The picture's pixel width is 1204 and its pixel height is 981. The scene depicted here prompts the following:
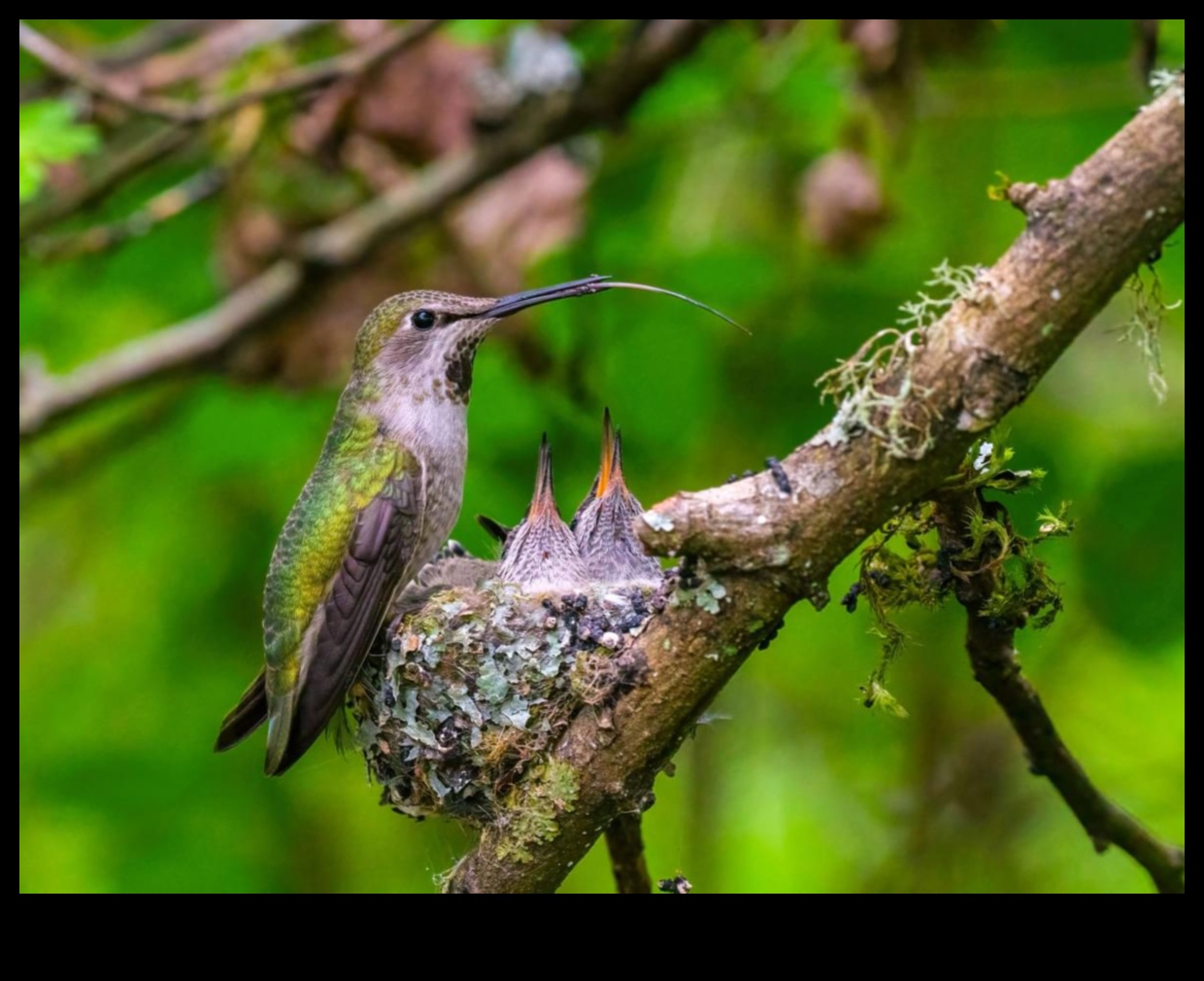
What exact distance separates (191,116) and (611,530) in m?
2.18

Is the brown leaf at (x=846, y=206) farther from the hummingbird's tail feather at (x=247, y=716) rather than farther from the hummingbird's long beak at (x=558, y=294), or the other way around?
the hummingbird's tail feather at (x=247, y=716)

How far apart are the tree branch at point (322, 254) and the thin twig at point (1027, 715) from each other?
3040 millimetres

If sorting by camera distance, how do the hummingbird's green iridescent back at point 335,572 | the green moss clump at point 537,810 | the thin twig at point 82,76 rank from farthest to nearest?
→ the thin twig at point 82,76, the hummingbird's green iridescent back at point 335,572, the green moss clump at point 537,810

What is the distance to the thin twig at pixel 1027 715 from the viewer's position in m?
2.35

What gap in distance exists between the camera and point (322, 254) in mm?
5234

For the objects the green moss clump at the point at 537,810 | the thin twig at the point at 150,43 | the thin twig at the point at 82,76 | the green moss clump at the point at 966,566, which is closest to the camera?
the green moss clump at the point at 966,566

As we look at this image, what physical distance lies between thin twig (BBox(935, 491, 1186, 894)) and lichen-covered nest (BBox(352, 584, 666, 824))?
0.80 m

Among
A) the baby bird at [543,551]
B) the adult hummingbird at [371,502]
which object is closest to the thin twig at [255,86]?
the adult hummingbird at [371,502]

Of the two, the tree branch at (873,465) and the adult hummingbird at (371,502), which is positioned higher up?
the adult hummingbird at (371,502)

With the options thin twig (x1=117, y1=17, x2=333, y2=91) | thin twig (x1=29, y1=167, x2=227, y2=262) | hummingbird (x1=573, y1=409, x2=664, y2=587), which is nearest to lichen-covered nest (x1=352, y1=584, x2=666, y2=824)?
hummingbird (x1=573, y1=409, x2=664, y2=587)

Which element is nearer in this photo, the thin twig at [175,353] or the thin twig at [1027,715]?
the thin twig at [1027,715]

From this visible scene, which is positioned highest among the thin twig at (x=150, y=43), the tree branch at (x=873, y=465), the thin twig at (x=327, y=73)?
the thin twig at (x=150, y=43)

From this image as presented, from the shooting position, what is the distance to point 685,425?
194 inches
